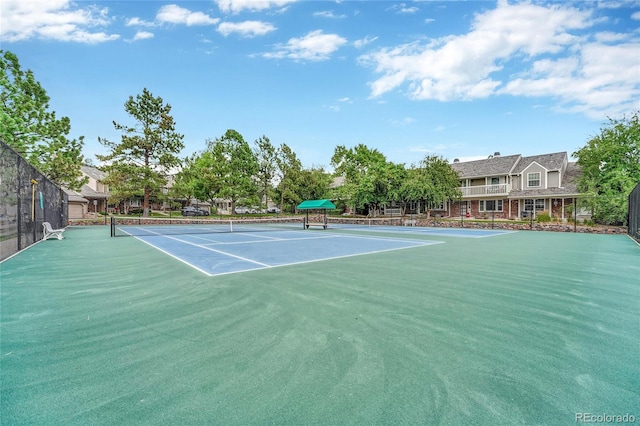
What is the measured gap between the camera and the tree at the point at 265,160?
1495 inches

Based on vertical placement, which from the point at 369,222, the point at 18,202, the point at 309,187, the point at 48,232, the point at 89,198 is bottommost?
the point at 369,222

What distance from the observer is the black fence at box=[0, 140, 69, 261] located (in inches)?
303

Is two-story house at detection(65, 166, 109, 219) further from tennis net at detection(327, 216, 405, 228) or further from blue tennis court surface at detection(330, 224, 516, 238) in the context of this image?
blue tennis court surface at detection(330, 224, 516, 238)

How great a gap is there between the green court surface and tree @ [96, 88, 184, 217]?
27693 millimetres

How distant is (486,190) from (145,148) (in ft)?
112

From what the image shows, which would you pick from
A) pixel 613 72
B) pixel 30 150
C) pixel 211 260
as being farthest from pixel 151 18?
pixel 613 72

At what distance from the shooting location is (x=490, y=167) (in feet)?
106

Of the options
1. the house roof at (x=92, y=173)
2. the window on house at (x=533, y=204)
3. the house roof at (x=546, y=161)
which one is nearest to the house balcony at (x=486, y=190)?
the window on house at (x=533, y=204)

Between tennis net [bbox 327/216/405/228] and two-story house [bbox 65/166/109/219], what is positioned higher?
two-story house [bbox 65/166/109/219]

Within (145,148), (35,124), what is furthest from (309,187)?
(35,124)

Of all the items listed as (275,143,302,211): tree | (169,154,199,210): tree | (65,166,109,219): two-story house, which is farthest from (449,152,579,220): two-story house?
(65,166,109,219): two-story house

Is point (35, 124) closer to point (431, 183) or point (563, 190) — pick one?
point (431, 183)

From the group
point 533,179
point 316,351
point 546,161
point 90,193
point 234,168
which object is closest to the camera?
point 316,351

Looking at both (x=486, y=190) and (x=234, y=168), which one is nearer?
(x=486, y=190)
